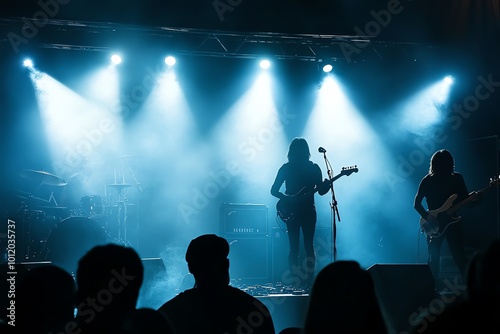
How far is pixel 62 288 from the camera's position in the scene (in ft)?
7.70

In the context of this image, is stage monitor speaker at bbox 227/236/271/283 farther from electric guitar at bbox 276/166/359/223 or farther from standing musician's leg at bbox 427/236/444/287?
standing musician's leg at bbox 427/236/444/287

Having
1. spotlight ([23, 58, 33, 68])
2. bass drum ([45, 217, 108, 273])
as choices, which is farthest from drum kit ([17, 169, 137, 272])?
spotlight ([23, 58, 33, 68])

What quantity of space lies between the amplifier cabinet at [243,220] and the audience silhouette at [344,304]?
7.57 metres

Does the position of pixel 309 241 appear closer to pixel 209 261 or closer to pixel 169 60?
pixel 209 261

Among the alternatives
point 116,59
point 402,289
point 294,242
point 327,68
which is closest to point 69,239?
point 294,242

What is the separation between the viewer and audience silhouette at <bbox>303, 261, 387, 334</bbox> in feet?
7.18

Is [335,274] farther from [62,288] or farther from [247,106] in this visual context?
[247,106]

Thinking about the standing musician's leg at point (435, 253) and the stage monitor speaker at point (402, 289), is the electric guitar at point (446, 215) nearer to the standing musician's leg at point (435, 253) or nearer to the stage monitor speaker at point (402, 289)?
the standing musician's leg at point (435, 253)

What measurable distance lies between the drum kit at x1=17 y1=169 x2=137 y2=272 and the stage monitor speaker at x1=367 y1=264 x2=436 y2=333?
12.5ft

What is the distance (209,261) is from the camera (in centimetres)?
354

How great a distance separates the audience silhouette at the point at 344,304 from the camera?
2189mm

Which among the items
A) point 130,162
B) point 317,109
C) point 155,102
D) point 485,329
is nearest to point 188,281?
point 130,162

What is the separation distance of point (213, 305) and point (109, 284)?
1139 millimetres

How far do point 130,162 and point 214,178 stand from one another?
1753mm
